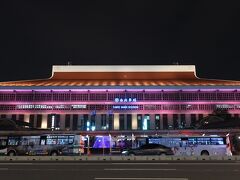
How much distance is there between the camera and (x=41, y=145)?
36.1 m

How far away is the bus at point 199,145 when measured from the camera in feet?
119

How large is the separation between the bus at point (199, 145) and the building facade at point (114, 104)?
2701 centimetres

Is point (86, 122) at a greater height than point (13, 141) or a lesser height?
greater

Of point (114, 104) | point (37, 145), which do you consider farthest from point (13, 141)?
point (114, 104)

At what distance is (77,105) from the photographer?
65.9 metres

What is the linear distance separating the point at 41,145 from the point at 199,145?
17.7m

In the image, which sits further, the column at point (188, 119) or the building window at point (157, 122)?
the building window at point (157, 122)

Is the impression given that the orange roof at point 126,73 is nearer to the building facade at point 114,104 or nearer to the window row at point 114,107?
the building facade at point 114,104

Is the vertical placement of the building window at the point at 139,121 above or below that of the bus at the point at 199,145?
above

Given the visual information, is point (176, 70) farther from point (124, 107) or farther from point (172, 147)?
point (172, 147)

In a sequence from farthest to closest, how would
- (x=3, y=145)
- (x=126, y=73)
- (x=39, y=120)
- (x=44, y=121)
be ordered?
(x=126, y=73)
(x=44, y=121)
(x=39, y=120)
(x=3, y=145)

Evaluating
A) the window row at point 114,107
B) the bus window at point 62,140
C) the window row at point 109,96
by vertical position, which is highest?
the window row at point 109,96

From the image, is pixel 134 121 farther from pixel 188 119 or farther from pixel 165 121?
pixel 188 119

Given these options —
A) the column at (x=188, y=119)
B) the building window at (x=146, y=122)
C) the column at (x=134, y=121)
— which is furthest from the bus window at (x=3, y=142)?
the column at (x=188, y=119)
